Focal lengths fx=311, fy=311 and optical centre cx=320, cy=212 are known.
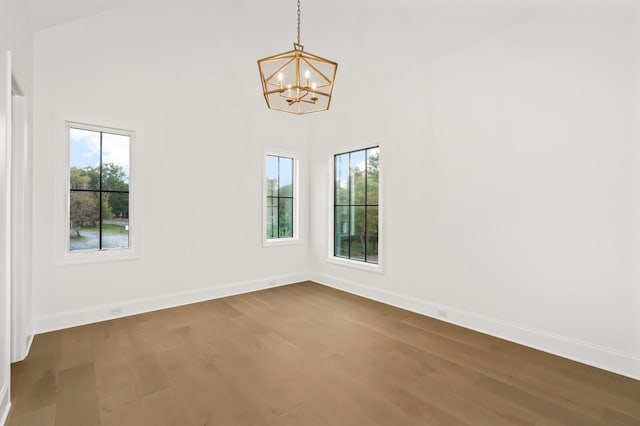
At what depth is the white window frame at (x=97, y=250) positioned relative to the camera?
3494 mm

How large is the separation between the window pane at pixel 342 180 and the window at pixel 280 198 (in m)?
0.85

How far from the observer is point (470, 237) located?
11.7ft

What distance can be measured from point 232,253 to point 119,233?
5.04ft

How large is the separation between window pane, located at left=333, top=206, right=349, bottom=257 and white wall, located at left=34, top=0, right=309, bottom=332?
2.88 feet

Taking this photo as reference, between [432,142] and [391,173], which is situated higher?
[432,142]

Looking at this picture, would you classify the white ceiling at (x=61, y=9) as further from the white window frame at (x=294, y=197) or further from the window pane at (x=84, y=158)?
the white window frame at (x=294, y=197)

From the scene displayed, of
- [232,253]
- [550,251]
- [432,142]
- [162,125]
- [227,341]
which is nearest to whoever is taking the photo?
[550,251]

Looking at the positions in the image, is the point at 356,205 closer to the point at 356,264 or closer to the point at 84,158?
the point at 356,264

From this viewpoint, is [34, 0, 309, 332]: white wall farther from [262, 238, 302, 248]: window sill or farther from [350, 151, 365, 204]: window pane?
[350, 151, 365, 204]: window pane

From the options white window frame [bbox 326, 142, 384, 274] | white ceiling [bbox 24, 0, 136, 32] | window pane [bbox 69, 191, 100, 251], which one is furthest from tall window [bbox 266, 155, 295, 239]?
white ceiling [bbox 24, 0, 136, 32]

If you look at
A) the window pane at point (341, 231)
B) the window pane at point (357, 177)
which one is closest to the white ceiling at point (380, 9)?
the window pane at point (357, 177)

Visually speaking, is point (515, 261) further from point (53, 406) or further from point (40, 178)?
point (40, 178)

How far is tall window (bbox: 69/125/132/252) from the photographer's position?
11.9 ft

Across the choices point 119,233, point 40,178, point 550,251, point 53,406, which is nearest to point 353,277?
point 550,251
